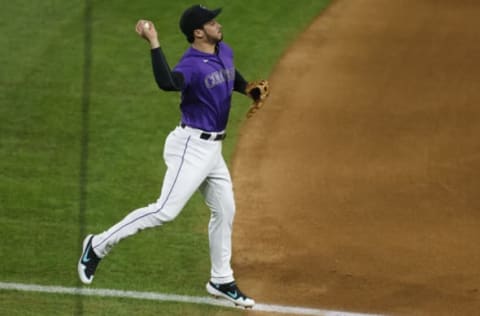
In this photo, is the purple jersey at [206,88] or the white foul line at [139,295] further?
the white foul line at [139,295]

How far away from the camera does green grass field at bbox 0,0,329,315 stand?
9859 mm

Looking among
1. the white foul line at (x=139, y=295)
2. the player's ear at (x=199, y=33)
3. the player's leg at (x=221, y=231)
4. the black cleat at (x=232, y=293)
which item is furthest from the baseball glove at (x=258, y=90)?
the white foul line at (x=139, y=295)

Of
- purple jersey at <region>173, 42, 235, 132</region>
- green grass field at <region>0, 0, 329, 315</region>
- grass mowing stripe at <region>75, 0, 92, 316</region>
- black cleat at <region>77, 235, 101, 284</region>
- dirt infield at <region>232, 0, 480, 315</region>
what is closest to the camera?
purple jersey at <region>173, 42, 235, 132</region>

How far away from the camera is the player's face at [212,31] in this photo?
29.1 feet

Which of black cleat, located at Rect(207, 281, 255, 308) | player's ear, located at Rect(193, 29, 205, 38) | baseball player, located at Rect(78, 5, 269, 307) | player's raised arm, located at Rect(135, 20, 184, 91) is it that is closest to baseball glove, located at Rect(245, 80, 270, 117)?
baseball player, located at Rect(78, 5, 269, 307)

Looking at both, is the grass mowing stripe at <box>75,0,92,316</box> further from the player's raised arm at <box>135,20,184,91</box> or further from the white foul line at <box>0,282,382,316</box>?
the player's raised arm at <box>135,20,184,91</box>

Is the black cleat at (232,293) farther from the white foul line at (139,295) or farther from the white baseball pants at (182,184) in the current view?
the white baseball pants at (182,184)

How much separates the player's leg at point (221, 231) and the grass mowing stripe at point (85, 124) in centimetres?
110

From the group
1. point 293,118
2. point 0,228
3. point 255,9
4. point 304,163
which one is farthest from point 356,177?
point 255,9

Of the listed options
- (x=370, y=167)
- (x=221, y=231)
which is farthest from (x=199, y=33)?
(x=370, y=167)

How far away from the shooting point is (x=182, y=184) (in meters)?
8.92

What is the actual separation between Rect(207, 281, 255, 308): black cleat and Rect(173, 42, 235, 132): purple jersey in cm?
127

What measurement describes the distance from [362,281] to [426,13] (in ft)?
20.7

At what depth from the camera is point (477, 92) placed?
13.3m
